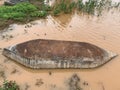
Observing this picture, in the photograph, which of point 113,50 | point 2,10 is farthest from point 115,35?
point 2,10

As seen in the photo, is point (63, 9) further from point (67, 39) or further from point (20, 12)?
point (67, 39)

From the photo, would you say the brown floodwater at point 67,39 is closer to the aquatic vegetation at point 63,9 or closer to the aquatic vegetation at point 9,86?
the aquatic vegetation at point 9,86

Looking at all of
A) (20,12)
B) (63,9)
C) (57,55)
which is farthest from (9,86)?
(63,9)

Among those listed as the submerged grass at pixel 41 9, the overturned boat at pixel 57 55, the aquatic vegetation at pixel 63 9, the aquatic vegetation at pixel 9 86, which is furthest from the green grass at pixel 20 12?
the aquatic vegetation at pixel 9 86

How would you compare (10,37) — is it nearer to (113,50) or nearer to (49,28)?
(49,28)

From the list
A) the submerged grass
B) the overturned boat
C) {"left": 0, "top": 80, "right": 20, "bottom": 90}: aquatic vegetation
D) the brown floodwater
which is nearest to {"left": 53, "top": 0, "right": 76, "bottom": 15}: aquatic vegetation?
the submerged grass

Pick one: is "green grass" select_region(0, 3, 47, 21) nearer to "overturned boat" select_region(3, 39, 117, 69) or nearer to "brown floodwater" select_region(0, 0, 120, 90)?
"brown floodwater" select_region(0, 0, 120, 90)
